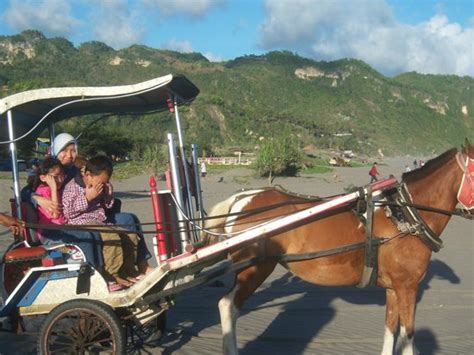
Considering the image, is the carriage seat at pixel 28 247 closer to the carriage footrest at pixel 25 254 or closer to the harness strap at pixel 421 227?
A: the carriage footrest at pixel 25 254

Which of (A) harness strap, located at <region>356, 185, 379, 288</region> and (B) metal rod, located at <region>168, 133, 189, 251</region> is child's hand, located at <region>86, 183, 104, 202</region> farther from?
(A) harness strap, located at <region>356, 185, 379, 288</region>

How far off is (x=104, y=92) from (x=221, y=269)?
6.56 feet

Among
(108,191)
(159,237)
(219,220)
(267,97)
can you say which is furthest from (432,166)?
(267,97)

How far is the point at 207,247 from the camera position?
5168 millimetres

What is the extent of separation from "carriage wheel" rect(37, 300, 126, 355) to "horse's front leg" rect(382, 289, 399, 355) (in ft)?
7.94

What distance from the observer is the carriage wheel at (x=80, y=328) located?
4898mm

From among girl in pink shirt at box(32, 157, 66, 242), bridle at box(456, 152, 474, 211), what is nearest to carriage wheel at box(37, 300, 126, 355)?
girl in pink shirt at box(32, 157, 66, 242)

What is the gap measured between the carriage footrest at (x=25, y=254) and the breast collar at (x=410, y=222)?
321 cm

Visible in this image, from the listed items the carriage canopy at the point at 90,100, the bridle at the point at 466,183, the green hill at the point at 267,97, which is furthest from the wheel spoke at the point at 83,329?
the green hill at the point at 267,97

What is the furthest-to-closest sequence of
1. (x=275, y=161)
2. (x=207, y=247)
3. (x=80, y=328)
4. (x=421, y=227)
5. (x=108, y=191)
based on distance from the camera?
(x=275, y=161) < (x=108, y=191) < (x=421, y=227) < (x=207, y=247) < (x=80, y=328)

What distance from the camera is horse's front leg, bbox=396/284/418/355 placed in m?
5.28

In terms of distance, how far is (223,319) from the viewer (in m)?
5.51

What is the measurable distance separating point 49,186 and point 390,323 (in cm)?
346

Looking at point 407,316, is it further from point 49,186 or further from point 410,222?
point 49,186
